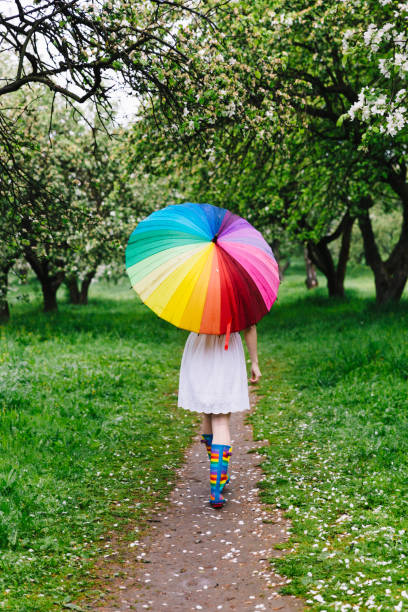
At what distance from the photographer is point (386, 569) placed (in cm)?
440

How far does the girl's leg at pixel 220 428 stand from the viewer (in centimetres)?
636

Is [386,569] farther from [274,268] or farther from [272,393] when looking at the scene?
[272,393]

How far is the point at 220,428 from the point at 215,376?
2.00 ft

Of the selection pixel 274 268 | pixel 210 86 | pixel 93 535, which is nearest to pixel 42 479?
pixel 93 535

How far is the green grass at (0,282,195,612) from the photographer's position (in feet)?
16.0

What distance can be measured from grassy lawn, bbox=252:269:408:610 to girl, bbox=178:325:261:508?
77 cm

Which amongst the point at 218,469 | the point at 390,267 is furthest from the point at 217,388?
the point at 390,267

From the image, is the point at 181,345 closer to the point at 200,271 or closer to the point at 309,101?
the point at 309,101

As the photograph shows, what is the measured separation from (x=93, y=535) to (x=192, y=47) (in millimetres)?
6067

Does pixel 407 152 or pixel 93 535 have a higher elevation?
pixel 407 152

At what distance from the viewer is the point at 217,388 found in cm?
635

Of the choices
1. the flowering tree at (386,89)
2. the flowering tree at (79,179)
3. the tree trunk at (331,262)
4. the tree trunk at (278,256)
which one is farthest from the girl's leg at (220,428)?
the tree trunk at (278,256)

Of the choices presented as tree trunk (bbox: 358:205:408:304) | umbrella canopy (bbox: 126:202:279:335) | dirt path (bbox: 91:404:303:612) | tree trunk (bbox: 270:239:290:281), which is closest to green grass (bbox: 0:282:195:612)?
dirt path (bbox: 91:404:303:612)

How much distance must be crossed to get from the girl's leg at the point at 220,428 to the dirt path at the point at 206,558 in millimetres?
790
